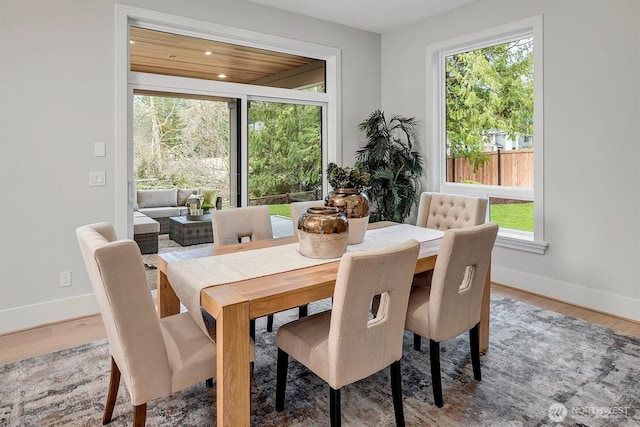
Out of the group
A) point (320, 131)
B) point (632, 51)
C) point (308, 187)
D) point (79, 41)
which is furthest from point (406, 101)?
point (79, 41)

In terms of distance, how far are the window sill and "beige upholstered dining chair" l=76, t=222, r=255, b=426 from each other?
3146 mm

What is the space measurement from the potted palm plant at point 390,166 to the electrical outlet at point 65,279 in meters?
3.00

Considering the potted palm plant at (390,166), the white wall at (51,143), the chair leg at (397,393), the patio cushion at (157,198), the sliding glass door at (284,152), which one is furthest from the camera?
the potted palm plant at (390,166)

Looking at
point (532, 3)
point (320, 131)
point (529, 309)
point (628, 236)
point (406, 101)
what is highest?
point (532, 3)

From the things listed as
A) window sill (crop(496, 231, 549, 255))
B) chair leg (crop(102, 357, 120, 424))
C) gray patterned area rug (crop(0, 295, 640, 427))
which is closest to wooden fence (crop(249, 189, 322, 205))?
gray patterned area rug (crop(0, 295, 640, 427))

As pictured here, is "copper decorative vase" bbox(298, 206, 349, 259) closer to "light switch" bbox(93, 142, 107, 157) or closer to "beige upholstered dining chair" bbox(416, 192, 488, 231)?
"beige upholstered dining chair" bbox(416, 192, 488, 231)

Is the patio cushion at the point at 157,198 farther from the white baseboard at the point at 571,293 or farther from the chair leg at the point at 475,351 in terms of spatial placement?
the white baseboard at the point at 571,293

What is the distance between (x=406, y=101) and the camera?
4.80 meters

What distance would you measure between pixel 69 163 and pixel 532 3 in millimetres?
4058

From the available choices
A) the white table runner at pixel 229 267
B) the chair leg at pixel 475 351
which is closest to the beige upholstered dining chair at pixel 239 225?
the white table runner at pixel 229 267

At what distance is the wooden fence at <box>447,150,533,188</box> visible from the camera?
3908 millimetres

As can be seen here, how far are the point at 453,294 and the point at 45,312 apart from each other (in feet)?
9.74

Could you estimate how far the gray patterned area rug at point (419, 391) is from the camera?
6.38 feet

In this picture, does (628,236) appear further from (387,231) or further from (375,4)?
(375,4)
